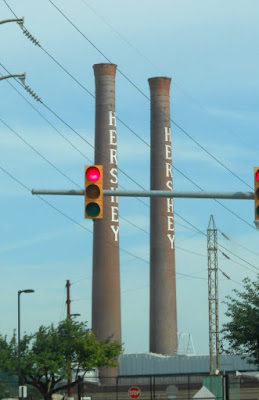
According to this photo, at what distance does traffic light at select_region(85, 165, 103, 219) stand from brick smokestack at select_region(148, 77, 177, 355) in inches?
3062

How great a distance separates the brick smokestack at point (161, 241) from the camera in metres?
100

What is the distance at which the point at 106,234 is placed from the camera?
96.6 meters

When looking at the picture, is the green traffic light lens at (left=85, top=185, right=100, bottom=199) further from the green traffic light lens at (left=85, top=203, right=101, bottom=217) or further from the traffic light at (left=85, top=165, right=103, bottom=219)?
the green traffic light lens at (left=85, top=203, right=101, bottom=217)

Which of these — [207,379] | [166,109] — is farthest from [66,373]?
[166,109]

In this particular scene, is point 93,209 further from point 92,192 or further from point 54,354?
point 54,354

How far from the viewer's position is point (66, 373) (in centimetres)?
7794

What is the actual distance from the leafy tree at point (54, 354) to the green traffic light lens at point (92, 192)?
55992 millimetres

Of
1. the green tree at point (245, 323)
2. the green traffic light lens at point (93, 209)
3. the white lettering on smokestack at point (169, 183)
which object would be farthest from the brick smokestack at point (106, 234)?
the green traffic light lens at point (93, 209)

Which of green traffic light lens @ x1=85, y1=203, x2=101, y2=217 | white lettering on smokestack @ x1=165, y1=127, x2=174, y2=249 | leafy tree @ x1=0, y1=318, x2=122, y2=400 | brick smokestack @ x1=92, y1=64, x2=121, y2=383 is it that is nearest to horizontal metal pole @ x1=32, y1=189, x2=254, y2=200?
green traffic light lens @ x1=85, y1=203, x2=101, y2=217

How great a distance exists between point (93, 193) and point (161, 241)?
78.4 m

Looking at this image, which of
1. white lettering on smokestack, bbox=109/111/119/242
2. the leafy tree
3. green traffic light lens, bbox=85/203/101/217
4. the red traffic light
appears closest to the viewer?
green traffic light lens, bbox=85/203/101/217

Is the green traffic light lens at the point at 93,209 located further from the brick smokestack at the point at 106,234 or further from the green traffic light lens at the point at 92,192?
the brick smokestack at the point at 106,234

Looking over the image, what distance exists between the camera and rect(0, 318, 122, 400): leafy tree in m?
77.7

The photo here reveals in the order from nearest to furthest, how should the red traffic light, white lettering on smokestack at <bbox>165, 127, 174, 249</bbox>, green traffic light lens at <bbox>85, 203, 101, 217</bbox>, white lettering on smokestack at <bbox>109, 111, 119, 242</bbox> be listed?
green traffic light lens at <bbox>85, 203, 101, 217</bbox> → the red traffic light → white lettering on smokestack at <bbox>109, 111, 119, 242</bbox> → white lettering on smokestack at <bbox>165, 127, 174, 249</bbox>
